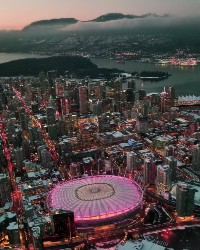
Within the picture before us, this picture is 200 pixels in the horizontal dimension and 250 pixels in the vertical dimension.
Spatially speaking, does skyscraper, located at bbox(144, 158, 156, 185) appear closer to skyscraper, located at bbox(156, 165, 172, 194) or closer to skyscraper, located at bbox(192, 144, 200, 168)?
skyscraper, located at bbox(156, 165, 172, 194)

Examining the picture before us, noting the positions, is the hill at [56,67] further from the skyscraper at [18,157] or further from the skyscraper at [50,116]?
the skyscraper at [18,157]

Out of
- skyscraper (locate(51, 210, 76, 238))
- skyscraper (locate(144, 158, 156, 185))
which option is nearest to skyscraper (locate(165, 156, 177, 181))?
skyscraper (locate(144, 158, 156, 185))

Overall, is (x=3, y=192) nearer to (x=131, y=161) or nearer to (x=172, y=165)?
(x=131, y=161)

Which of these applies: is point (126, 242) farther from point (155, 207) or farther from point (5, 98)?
point (5, 98)

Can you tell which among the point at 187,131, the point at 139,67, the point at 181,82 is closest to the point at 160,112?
the point at 187,131

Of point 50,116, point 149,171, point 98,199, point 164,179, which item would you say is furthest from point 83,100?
point 98,199

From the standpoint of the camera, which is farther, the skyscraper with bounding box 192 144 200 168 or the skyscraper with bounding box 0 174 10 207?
the skyscraper with bounding box 192 144 200 168
